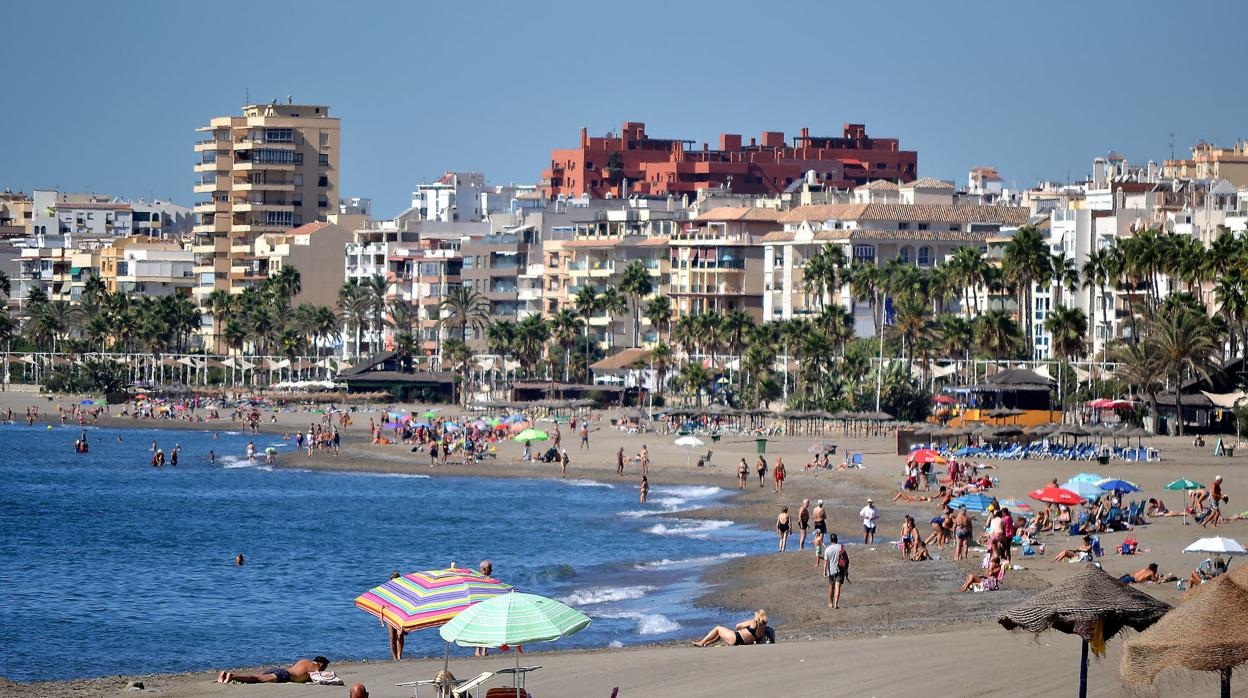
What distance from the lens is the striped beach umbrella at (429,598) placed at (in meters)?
20.3

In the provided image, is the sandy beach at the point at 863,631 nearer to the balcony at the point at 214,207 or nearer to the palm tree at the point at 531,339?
the palm tree at the point at 531,339

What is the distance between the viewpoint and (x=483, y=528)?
4947 cm

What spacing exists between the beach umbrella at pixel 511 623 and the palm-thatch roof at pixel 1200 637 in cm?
592

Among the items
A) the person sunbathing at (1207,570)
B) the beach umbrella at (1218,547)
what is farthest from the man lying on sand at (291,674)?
the beach umbrella at (1218,547)

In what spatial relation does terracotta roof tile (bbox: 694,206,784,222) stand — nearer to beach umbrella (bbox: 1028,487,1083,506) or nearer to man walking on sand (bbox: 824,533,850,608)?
beach umbrella (bbox: 1028,487,1083,506)

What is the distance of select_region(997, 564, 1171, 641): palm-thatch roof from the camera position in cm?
1595

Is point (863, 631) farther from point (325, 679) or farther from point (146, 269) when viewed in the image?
point (146, 269)

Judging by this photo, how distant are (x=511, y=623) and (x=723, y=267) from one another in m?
101

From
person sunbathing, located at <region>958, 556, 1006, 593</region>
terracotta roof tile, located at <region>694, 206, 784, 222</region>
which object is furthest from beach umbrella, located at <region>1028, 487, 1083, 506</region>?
terracotta roof tile, located at <region>694, 206, 784, 222</region>

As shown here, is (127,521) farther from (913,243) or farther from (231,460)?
(913,243)

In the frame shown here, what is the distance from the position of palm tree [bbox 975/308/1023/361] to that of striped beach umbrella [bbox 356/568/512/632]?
66.9 m

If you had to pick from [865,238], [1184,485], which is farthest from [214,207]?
[1184,485]

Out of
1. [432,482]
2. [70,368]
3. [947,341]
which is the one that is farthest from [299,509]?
[70,368]

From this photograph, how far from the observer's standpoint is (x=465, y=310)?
126 m
